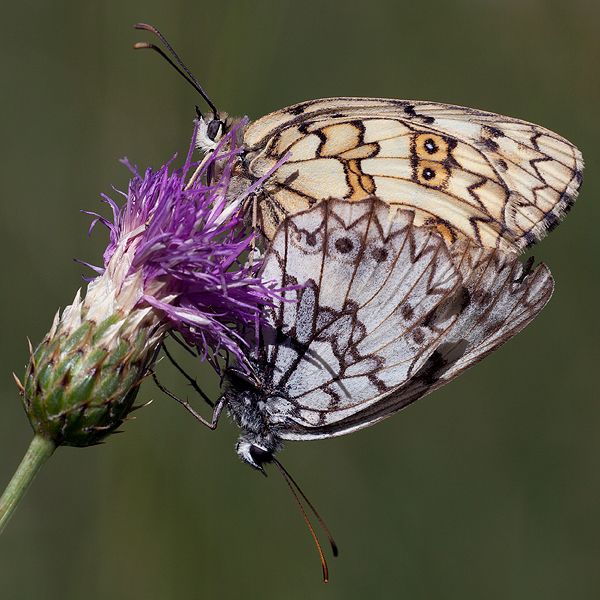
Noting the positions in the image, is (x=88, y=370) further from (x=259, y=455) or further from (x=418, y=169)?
(x=418, y=169)

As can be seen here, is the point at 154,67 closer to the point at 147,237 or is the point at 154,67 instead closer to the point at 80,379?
the point at 147,237

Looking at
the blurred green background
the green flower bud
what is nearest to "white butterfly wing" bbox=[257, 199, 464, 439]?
the green flower bud

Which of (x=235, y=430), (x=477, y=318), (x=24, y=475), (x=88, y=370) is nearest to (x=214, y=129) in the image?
(x=88, y=370)

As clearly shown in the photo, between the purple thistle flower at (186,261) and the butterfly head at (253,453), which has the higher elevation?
the purple thistle flower at (186,261)

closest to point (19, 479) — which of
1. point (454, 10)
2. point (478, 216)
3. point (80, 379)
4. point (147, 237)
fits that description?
point (80, 379)

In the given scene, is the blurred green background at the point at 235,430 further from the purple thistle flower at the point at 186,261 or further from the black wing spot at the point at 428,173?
the black wing spot at the point at 428,173

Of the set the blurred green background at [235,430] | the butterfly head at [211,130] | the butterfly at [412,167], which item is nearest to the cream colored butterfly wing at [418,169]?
the butterfly at [412,167]
